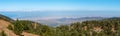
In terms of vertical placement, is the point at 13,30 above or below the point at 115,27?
above

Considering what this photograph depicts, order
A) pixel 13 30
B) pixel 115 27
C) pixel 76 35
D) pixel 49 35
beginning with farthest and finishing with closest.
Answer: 1. pixel 115 27
2. pixel 76 35
3. pixel 49 35
4. pixel 13 30

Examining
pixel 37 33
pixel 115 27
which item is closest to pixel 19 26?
pixel 37 33

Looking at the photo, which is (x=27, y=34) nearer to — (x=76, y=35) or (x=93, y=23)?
(x=76, y=35)

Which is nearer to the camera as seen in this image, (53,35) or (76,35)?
(53,35)

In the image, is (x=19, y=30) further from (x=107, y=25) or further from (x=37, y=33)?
(x=107, y=25)

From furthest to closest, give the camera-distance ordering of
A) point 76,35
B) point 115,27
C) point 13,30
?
point 115,27
point 76,35
point 13,30

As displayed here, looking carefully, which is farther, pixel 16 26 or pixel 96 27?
pixel 96 27

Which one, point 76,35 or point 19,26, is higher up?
point 19,26

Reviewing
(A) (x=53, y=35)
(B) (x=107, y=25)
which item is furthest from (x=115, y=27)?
(A) (x=53, y=35)

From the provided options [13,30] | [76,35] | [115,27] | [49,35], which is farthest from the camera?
[115,27]
